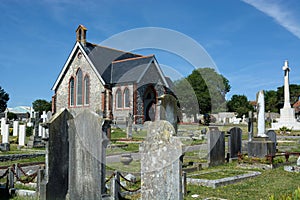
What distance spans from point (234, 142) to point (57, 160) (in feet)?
34.0

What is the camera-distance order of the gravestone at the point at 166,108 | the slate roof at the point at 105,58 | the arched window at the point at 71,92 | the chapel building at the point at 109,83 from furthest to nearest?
1. the arched window at the point at 71,92
2. the slate roof at the point at 105,58
3. the chapel building at the point at 109,83
4. the gravestone at the point at 166,108

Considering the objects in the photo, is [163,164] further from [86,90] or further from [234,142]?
[86,90]

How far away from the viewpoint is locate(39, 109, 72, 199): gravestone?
7.77 meters

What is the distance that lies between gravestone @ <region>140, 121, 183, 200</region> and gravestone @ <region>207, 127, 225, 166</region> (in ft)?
28.6

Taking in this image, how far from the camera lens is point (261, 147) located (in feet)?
46.4

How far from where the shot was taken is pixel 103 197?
7.25 metres

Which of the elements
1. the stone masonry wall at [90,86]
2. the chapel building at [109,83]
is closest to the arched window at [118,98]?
the chapel building at [109,83]

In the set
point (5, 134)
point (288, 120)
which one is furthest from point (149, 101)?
point (5, 134)

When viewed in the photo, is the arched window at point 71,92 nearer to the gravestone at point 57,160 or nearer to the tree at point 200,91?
the tree at point 200,91

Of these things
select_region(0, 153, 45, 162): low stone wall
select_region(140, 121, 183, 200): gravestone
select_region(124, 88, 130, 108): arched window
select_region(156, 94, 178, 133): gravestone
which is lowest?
select_region(0, 153, 45, 162): low stone wall

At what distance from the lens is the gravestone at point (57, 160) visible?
7.77m

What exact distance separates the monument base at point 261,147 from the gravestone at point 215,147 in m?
1.30

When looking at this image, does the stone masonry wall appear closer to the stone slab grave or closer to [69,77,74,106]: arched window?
[69,77,74,106]: arched window

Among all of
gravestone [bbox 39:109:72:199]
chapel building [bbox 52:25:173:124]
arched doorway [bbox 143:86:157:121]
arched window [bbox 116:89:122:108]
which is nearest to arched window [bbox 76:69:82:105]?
chapel building [bbox 52:25:173:124]
